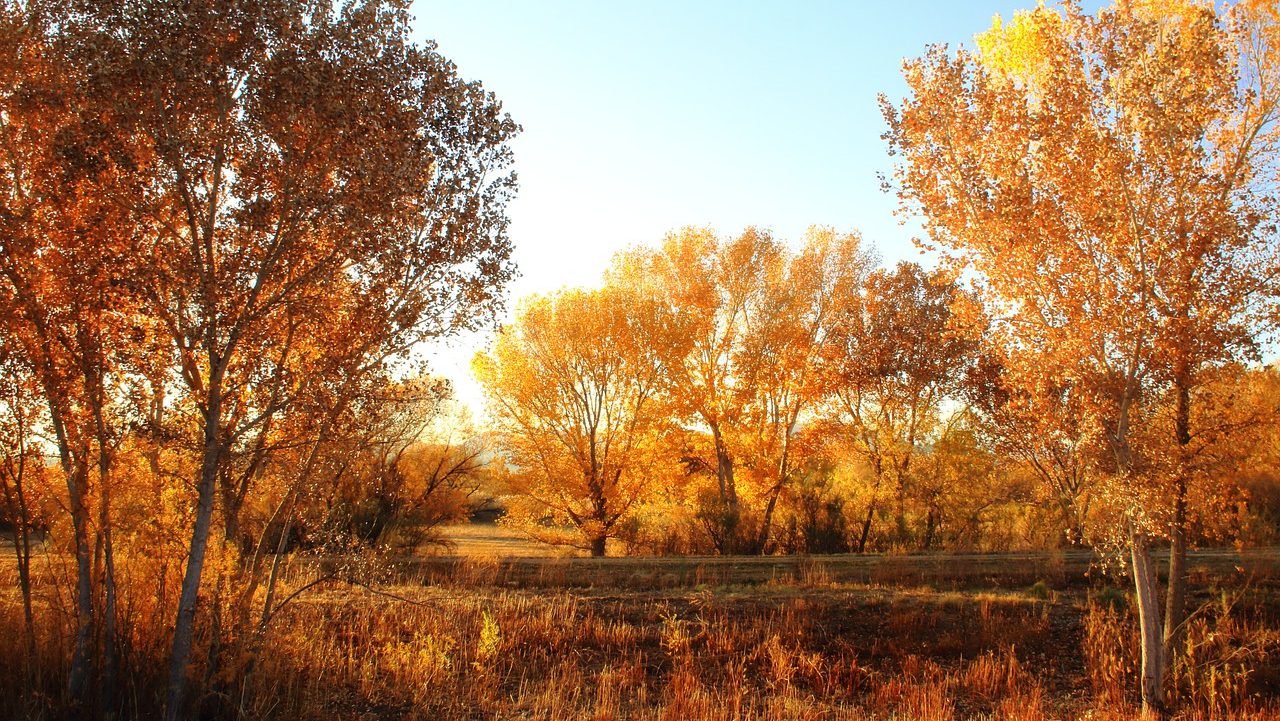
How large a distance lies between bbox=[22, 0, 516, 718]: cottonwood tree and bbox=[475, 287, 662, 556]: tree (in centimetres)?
1694

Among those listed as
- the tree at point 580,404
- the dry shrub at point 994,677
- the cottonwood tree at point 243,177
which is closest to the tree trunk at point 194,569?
the cottonwood tree at point 243,177

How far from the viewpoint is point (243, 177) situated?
7.25 meters

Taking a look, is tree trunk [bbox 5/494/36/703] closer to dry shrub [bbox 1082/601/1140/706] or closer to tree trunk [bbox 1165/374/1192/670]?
dry shrub [bbox 1082/601/1140/706]

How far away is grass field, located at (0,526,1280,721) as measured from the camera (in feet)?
27.8

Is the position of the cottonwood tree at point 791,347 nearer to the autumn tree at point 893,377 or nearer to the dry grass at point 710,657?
the autumn tree at point 893,377

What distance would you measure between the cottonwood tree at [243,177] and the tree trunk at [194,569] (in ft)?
0.05

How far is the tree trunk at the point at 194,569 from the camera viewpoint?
6957mm

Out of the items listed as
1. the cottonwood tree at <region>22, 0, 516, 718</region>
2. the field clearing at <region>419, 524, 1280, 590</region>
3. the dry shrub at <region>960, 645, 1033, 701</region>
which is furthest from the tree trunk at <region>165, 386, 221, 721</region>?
the dry shrub at <region>960, 645, 1033, 701</region>

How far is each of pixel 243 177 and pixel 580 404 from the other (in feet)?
60.8

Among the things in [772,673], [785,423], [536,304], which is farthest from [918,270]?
[772,673]

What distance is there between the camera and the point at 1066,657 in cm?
1109

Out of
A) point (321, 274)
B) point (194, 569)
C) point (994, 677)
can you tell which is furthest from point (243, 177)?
point (994, 677)

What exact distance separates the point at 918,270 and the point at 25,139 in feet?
77.7

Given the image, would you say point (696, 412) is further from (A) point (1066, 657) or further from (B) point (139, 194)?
(B) point (139, 194)
